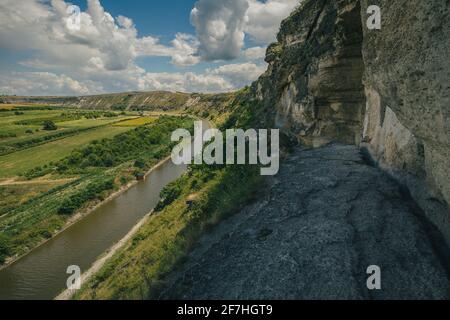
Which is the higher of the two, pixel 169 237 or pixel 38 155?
pixel 169 237

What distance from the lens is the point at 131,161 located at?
2213 inches

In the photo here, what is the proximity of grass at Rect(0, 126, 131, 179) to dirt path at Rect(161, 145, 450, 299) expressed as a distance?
157 feet

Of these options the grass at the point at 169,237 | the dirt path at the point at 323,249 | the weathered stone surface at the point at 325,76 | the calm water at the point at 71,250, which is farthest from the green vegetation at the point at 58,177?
the dirt path at the point at 323,249

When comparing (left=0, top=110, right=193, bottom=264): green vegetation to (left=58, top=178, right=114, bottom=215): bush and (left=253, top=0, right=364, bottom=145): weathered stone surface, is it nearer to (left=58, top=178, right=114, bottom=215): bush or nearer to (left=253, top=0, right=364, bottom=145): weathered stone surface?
(left=58, top=178, right=114, bottom=215): bush

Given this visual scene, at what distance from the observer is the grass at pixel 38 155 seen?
51.9 metres

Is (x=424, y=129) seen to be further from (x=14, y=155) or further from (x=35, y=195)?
(x=14, y=155)

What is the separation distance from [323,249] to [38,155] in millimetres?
63530

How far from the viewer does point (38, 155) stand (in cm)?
6141

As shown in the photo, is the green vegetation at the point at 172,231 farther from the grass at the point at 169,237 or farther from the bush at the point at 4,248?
the bush at the point at 4,248

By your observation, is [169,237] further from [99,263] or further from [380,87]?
[380,87]

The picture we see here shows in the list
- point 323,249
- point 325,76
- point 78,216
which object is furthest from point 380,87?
point 78,216

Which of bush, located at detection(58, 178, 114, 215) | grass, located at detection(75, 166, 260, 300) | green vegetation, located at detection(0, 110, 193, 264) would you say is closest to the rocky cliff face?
grass, located at detection(75, 166, 260, 300)

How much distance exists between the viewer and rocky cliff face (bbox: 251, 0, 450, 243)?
671 cm
